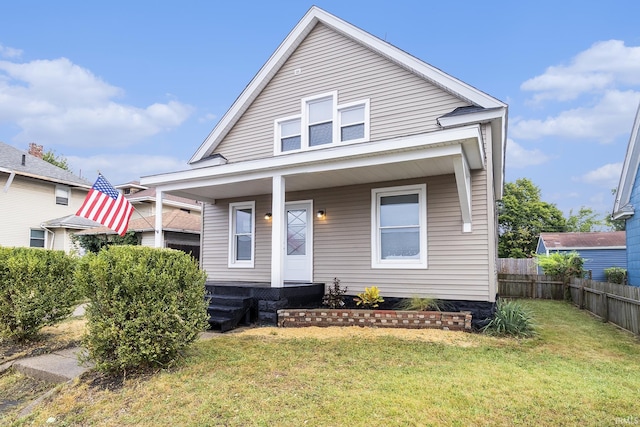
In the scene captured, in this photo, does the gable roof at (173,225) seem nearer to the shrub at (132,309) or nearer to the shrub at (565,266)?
the shrub at (132,309)

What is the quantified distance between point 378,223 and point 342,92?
10.6 feet

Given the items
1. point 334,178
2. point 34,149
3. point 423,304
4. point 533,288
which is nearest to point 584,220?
point 533,288

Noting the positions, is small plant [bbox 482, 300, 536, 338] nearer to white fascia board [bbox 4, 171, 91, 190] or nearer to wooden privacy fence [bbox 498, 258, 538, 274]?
wooden privacy fence [bbox 498, 258, 538, 274]

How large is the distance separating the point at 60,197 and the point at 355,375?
66.0ft

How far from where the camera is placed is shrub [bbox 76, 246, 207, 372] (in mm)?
4098

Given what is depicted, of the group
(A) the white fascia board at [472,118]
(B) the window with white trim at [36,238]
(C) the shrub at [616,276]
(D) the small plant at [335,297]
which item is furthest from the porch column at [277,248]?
(B) the window with white trim at [36,238]

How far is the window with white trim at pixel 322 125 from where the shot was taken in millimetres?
8617

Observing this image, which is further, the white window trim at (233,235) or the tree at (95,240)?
the tree at (95,240)

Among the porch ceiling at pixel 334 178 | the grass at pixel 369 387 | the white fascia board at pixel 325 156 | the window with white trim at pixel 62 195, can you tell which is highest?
the window with white trim at pixel 62 195

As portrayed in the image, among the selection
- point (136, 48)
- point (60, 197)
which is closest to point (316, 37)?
point (136, 48)

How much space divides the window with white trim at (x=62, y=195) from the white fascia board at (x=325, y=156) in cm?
1329

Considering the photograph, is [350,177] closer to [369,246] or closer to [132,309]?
[369,246]

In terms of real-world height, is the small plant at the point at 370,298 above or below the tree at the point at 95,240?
below

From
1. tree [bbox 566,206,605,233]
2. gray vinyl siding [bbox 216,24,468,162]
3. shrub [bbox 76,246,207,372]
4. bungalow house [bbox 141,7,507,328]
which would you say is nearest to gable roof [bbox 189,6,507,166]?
bungalow house [bbox 141,7,507,328]
